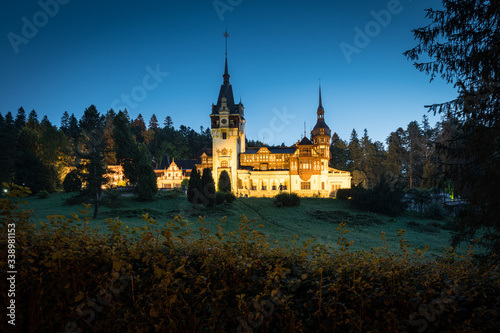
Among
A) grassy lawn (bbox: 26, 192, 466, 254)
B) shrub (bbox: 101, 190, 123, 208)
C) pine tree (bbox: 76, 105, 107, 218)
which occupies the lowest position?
grassy lawn (bbox: 26, 192, 466, 254)

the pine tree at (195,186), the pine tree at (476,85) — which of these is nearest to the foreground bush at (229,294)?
the pine tree at (476,85)

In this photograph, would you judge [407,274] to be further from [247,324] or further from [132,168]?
[132,168]

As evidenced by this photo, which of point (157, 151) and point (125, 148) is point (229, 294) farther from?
point (157, 151)

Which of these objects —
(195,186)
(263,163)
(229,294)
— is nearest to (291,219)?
(195,186)

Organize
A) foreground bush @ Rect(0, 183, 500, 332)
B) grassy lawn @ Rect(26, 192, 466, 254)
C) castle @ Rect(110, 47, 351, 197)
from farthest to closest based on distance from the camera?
Result: 1. castle @ Rect(110, 47, 351, 197)
2. grassy lawn @ Rect(26, 192, 466, 254)
3. foreground bush @ Rect(0, 183, 500, 332)

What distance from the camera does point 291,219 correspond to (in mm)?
24562

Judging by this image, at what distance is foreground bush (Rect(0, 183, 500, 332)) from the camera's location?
2596mm

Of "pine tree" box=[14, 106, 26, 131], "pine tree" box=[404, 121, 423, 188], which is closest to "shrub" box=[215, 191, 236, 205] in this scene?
"pine tree" box=[404, 121, 423, 188]

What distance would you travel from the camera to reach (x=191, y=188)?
28734mm

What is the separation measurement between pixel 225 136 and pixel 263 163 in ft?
31.0

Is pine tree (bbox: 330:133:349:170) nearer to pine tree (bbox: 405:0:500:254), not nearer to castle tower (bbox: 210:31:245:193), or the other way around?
castle tower (bbox: 210:31:245:193)

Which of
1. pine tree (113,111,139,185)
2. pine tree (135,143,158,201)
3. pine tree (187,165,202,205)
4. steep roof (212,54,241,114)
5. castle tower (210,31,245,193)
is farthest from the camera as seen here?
steep roof (212,54,241,114)

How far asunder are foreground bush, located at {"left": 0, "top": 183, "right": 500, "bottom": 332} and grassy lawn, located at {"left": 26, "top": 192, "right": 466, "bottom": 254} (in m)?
13.2

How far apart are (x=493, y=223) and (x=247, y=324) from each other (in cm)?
734
